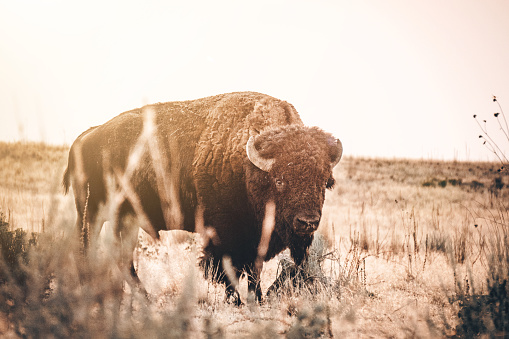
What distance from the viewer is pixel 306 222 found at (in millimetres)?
3846

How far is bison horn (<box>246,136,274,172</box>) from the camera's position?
14.1 ft

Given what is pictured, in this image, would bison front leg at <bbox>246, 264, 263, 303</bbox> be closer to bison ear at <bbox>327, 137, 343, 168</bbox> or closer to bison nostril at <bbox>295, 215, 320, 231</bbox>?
bison nostril at <bbox>295, 215, 320, 231</bbox>

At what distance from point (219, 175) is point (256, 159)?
0.63m

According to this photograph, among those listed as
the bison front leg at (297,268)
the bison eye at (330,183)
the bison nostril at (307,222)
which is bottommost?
the bison front leg at (297,268)

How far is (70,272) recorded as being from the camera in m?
4.20

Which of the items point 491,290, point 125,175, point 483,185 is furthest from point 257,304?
point 483,185

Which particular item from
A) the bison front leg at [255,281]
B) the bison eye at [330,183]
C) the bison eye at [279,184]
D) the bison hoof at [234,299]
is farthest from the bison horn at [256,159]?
the bison hoof at [234,299]

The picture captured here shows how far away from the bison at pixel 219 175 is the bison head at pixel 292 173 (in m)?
0.01

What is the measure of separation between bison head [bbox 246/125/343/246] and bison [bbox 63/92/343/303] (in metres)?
0.01

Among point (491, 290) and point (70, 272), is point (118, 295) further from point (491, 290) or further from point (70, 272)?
point (491, 290)

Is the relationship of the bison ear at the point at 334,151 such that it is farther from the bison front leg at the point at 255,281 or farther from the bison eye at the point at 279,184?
the bison front leg at the point at 255,281

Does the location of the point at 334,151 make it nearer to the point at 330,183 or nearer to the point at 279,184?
the point at 330,183

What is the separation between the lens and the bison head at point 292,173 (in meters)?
4.00

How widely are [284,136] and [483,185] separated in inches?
702
